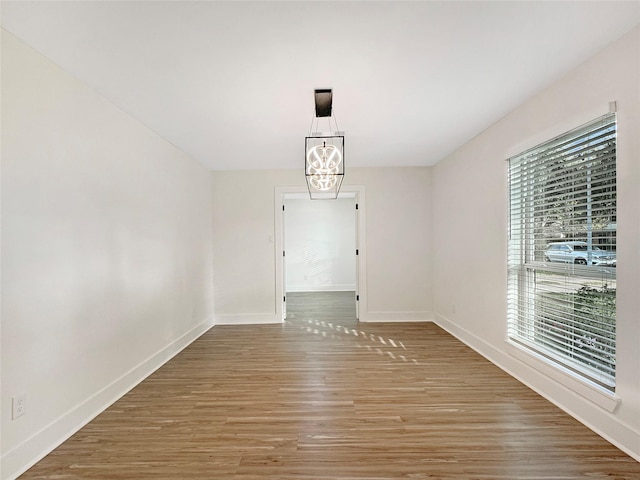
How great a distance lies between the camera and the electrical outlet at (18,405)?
168cm

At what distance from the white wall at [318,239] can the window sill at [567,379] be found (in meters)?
5.38

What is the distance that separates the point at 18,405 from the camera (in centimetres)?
171

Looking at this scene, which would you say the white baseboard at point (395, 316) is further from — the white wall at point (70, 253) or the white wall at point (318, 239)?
the white wall at point (318, 239)

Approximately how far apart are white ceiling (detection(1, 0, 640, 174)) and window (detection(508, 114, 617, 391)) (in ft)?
1.89

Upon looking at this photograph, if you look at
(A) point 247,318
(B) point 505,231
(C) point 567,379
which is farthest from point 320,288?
(C) point 567,379

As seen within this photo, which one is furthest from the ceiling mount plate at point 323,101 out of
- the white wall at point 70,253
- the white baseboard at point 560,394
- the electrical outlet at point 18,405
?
the white baseboard at point 560,394

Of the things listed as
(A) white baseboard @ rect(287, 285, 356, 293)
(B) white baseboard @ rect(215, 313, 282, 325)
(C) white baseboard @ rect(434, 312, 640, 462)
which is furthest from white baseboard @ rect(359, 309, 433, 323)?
(A) white baseboard @ rect(287, 285, 356, 293)

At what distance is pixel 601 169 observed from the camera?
2.02 metres

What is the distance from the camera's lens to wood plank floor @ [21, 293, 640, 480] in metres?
1.74

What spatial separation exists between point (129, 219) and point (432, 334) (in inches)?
149

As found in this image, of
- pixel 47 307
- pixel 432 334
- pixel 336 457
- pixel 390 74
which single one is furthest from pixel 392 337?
pixel 47 307

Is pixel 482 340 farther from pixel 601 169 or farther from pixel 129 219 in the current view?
pixel 129 219

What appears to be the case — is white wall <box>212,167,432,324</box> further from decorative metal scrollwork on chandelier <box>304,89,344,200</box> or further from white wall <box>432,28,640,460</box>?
decorative metal scrollwork on chandelier <box>304,89,344,200</box>

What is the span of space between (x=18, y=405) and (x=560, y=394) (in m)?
3.51
